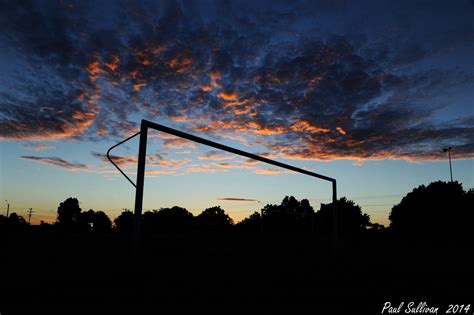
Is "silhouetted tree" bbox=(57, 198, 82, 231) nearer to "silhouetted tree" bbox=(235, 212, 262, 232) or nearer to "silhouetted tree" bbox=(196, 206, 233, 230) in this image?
"silhouetted tree" bbox=(196, 206, 233, 230)

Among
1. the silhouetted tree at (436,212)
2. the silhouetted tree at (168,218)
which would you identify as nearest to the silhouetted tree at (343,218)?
the silhouetted tree at (436,212)

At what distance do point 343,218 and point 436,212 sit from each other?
3429 centimetres

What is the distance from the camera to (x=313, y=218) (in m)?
49.6

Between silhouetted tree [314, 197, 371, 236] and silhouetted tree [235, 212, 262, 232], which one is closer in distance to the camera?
silhouetted tree [314, 197, 371, 236]

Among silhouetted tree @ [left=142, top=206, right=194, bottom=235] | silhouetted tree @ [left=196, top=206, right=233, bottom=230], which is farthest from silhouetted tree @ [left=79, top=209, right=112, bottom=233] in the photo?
silhouetted tree @ [left=196, top=206, right=233, bottom=230]

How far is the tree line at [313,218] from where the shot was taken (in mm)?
41625

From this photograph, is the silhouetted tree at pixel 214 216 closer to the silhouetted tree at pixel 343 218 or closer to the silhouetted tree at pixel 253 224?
the silhouetted tree at pixel 253 224

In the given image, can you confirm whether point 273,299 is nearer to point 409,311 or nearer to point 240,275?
point 409,311

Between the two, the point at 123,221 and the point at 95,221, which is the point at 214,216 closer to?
the point at 123,221

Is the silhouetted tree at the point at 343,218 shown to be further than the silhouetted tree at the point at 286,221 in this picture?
No

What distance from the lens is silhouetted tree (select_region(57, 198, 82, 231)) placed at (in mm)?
98188

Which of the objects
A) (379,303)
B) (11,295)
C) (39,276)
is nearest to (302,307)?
(379,303)

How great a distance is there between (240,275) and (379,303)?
3.79 metres

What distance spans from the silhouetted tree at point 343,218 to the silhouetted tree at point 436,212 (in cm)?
2194
